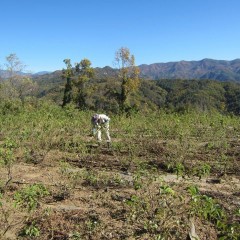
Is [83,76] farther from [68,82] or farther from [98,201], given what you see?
[98,201]

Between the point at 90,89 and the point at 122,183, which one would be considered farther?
the point at 90,89

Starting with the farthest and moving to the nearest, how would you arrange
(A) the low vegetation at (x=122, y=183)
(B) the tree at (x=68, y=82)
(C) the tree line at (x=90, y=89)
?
1. (B) the tree at (x=68, y=82)
2. (C) the tree line at (x=90, y=89)
3. (A) the low vegetation at (x=122, y=183)

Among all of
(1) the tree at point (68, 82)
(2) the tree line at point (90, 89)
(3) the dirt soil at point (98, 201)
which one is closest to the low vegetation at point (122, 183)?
(3) the dirt soil at point (98, 201)

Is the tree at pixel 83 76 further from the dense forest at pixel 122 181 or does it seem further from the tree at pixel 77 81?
the dense forest at pixel 122 181

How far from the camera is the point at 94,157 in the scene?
30.4ft

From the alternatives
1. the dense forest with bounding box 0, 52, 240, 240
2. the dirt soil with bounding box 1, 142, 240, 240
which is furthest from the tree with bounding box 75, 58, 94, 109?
the dirt soil with bounding box 1, 142, 240, 240

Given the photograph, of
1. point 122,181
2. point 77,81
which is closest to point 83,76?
point 77,81

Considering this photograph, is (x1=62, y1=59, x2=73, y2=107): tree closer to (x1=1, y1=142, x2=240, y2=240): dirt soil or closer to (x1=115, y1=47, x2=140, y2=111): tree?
(x1=115, y1=47, x2=140, y2=111): tree

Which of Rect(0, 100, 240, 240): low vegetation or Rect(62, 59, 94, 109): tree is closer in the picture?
Rect(0, 100, 240, 240): low vegetation

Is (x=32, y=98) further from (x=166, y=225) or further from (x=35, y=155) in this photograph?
(x=166, y=225)

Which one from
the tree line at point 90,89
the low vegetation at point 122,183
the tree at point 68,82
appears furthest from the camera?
the tree at point 68,82

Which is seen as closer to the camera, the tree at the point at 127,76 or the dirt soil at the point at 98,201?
the dirt soil at the point at 98,201

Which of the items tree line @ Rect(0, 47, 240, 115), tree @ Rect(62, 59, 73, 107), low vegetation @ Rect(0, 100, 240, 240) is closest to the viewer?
low vegetation @ Rect(0, 100, 240, 240)

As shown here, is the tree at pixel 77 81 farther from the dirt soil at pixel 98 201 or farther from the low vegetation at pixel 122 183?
the dirt soil at pixel 98 201
